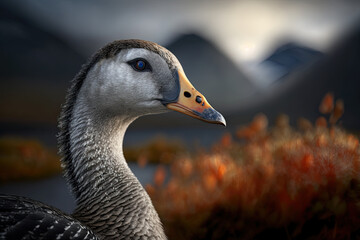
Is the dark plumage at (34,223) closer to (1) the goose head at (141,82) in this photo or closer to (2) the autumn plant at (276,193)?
(1) the goose head at (141,82)

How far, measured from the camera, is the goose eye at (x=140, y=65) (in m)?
1.12

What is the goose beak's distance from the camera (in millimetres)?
1061

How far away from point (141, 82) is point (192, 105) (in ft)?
0.64

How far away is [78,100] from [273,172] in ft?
3.36

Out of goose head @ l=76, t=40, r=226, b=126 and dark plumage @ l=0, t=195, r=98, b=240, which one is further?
goose head @ l=76, t=40, r=226, b=126

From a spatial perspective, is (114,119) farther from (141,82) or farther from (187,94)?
(187,94)

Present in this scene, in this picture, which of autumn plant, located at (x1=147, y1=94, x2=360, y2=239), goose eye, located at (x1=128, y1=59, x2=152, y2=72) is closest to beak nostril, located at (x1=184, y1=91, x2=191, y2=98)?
goose eye, located at (x1=128, y1=59, x2=152, y2=72)

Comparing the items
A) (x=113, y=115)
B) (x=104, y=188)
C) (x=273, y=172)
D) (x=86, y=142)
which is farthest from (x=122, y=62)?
(x=273, y=172)

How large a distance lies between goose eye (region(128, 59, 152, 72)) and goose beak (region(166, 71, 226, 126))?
0.36 feet

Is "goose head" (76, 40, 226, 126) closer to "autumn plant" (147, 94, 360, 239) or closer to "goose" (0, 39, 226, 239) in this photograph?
"goose" (0, 39, 226, 239)

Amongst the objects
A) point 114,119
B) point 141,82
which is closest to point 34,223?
point 114,119

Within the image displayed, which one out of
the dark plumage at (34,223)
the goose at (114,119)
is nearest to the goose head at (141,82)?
the goose at (114,119)

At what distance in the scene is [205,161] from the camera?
1873 mm

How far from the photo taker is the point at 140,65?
112 cm
